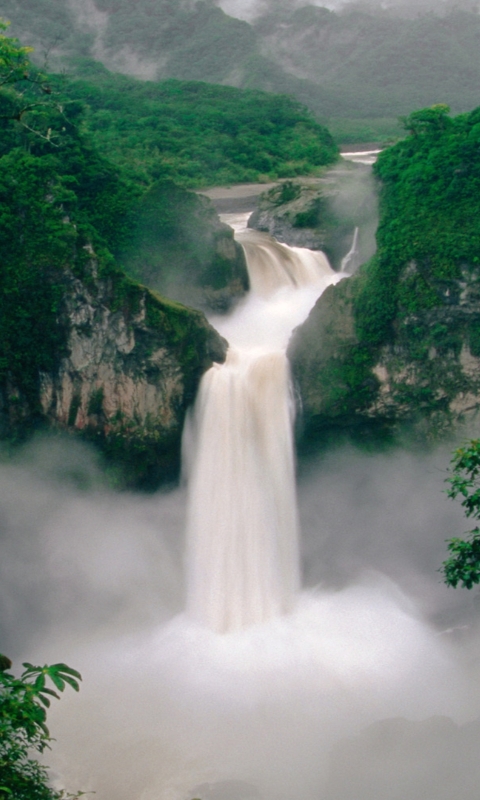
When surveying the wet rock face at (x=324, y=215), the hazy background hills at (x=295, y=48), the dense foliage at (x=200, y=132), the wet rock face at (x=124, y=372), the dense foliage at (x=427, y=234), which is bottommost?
the wet rock face at (x=124, y=372)

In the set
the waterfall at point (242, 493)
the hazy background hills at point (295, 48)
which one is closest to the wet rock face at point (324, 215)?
the waterfall at point (242, 493)

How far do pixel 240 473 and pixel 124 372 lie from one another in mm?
3367

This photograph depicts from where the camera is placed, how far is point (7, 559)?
18.1 metres

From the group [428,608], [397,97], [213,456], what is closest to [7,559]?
[213,456]

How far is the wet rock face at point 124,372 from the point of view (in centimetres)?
1819

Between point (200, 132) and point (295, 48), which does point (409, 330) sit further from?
point (295, 48)

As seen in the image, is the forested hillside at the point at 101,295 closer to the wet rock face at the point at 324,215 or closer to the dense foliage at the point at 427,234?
the wet rock face at the point at 324,215

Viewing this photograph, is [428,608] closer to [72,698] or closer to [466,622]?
[466,622]

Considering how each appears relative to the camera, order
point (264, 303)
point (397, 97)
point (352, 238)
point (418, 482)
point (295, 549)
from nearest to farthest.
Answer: point (295, 549) → point (418, 482) → point (264, 303) → point (352, 238) → point (397, 97)

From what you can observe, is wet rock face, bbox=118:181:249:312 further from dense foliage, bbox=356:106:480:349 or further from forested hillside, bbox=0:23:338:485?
dense foliage, bbox=356:106:480:349

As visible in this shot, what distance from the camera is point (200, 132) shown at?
113 feet

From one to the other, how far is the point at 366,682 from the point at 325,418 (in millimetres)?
6222

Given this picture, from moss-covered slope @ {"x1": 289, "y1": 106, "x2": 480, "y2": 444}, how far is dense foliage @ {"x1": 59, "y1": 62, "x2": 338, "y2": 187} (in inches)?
371

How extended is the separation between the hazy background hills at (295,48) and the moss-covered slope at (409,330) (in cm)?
3188
